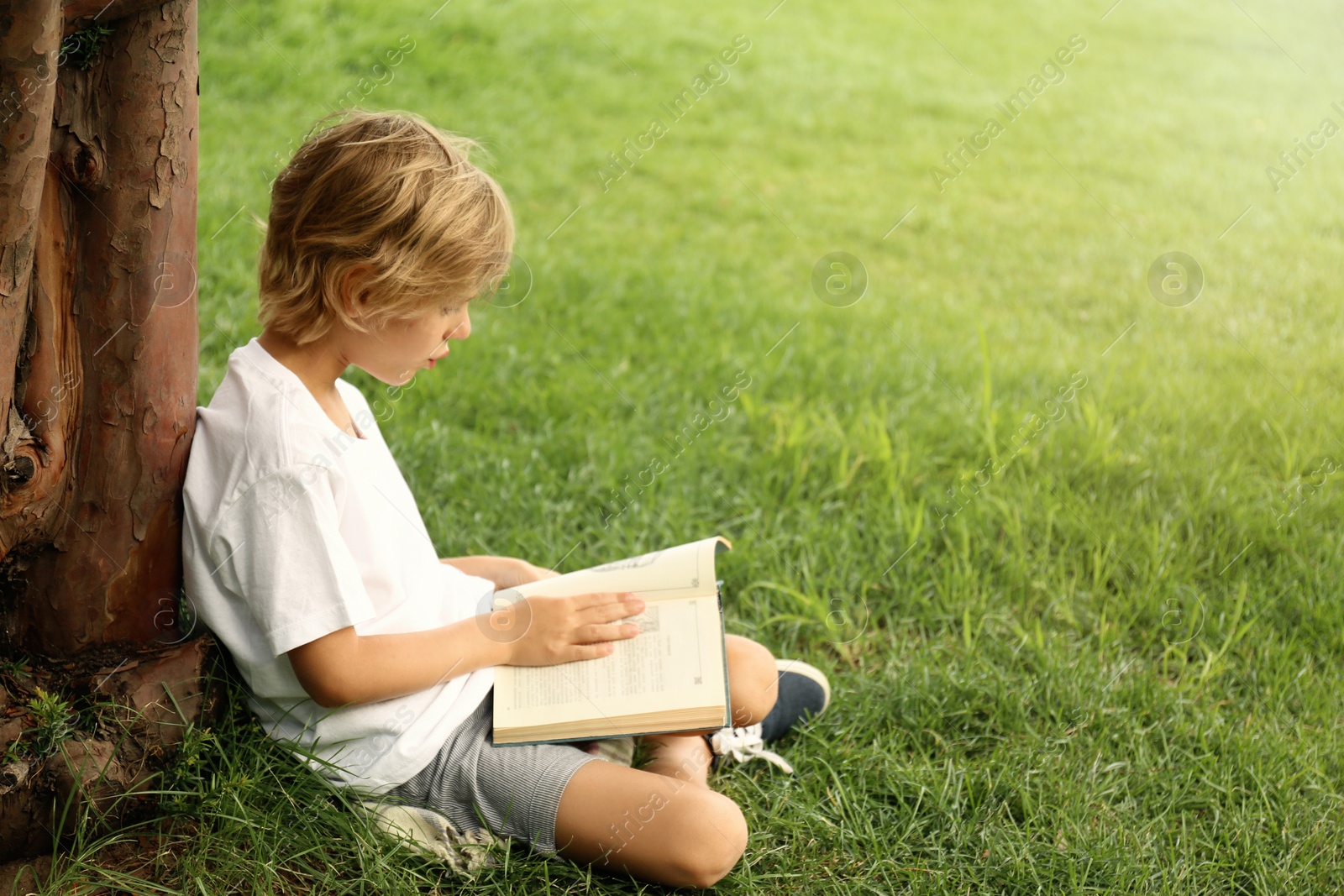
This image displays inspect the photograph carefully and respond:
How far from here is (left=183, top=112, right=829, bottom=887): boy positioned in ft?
Result: 5.74

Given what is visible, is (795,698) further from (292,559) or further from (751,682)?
(292,559)

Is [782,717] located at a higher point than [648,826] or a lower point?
lower

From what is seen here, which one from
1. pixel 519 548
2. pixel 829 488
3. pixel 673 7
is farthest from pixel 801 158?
pixel 519 548

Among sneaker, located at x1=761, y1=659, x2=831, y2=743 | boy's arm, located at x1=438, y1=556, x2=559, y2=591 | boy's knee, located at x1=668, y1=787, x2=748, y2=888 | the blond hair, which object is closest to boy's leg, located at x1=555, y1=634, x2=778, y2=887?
boy's knee, located at x1=668, y1=787, x2=748, y2=888

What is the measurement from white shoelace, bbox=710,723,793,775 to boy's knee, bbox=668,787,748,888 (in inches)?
12.9

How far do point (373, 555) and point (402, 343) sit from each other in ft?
1.19

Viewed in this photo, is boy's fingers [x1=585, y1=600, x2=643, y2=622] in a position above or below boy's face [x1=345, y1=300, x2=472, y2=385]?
below

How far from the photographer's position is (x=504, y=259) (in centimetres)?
199

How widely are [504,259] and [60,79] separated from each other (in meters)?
0.72

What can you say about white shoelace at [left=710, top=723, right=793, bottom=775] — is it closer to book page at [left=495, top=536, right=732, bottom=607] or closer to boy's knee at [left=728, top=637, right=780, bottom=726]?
boy's knee at [left=728, top=637, right=780, bottom=726]

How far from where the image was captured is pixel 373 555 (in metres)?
1.89

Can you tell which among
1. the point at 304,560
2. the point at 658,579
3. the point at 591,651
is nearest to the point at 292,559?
the point at 304,560

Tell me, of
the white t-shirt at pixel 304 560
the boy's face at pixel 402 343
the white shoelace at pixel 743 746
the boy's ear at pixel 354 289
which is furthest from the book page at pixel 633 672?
the boy's ear at pixel 354 289

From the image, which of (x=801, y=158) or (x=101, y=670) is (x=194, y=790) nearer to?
(x=101, y=670)
